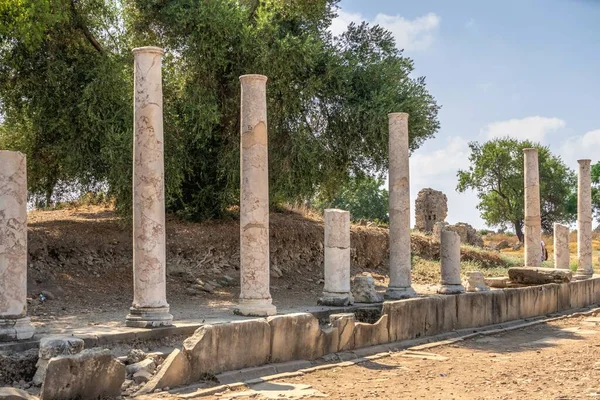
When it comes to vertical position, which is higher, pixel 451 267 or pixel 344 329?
pixel 451 267

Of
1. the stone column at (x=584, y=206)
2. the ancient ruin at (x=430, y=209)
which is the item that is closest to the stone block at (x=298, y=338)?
the stone column at (x=584, y=206)

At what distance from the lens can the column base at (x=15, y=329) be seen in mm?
9375

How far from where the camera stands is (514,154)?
4903 cm

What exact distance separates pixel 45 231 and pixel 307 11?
8804 millimetres

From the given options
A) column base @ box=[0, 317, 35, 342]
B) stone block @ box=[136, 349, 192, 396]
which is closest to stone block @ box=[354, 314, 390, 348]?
stone block @ box=[136, 349, 192, 396]

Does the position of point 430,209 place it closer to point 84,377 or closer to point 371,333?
point 371,333

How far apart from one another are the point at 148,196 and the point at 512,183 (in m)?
40.7

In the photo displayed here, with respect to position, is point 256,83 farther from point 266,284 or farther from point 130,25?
point 130,25

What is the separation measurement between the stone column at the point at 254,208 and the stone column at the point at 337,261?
82.8 inches

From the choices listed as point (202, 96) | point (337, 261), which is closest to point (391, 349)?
point (337, 261)

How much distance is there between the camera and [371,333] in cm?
1224

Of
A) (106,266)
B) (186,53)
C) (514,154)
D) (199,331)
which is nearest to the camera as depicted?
(199,331)

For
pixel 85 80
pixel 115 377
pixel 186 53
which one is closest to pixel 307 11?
pixel 186 53

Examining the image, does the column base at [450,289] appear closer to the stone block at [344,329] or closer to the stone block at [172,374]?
the stone block at [344,329]
